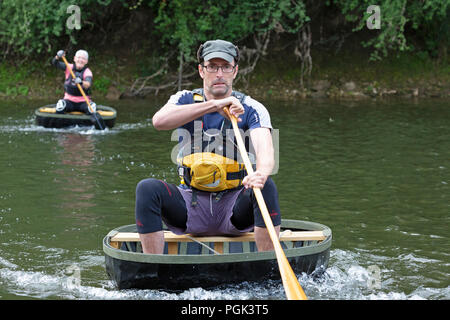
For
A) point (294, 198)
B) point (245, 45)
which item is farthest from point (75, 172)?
point (245, 45)

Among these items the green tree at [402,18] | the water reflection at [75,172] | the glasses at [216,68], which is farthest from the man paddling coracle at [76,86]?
the glasses at [216,68]

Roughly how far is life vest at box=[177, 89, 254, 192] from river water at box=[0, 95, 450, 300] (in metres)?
0.68

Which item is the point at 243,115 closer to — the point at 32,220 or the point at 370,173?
the point at 32,220

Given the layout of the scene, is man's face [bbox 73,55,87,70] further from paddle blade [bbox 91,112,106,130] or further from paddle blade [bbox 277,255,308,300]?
paddle blade [bbox 277,255,308,300]

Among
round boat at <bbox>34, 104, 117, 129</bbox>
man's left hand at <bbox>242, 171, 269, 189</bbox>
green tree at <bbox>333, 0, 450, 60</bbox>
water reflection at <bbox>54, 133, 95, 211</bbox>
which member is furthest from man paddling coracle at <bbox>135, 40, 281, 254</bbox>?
green tree at <bbox>333, 0, 450, 60</bbox>

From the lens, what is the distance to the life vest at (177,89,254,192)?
14.9 feet

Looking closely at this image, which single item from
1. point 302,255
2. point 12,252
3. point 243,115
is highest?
point 243,115

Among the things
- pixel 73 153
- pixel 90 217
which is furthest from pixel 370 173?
pixel 73 153

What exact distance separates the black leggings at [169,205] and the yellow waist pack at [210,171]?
12 centimetres

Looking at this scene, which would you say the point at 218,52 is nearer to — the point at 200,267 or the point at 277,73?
the point at 200,267

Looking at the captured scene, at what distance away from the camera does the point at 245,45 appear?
62.0 ft

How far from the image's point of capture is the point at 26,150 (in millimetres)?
10406
